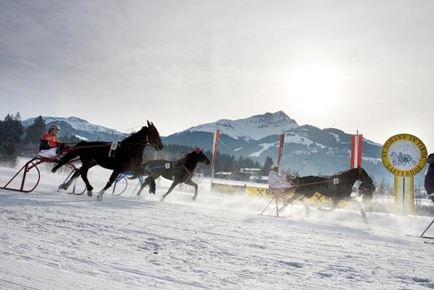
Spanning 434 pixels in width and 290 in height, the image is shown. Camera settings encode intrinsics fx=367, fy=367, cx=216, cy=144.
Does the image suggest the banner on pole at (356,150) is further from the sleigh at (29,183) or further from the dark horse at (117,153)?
the sleigh at (29,183)

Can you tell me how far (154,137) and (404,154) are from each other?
1175 cm

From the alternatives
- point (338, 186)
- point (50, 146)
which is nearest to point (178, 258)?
point (50, 146)

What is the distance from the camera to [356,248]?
590 centimetres

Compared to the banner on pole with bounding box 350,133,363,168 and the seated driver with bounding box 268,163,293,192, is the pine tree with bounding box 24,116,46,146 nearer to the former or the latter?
the banner on pole with bounding box 350,133,363,168

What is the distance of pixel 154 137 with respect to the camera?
12.7 meters

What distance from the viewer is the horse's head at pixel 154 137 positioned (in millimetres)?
12656

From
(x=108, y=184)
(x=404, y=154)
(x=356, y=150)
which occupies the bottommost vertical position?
(x=108, y=184)

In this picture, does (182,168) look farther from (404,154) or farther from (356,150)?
(404,154)

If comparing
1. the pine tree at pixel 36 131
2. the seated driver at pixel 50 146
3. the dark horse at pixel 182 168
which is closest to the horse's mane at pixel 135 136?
the seated driver at pixel 50 146

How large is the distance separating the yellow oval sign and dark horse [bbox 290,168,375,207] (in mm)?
3704

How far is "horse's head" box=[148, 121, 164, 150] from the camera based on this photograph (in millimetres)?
12656

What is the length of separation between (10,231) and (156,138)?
27.1 ft

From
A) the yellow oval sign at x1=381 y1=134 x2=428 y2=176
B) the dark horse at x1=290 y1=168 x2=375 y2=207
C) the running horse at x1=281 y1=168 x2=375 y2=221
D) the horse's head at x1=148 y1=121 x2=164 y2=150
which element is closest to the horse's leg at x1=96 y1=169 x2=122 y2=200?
the horse's head at x1=148 y1=121 x2=164 y2=150

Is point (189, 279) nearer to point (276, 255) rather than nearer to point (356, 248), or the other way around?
point (276, 255)
